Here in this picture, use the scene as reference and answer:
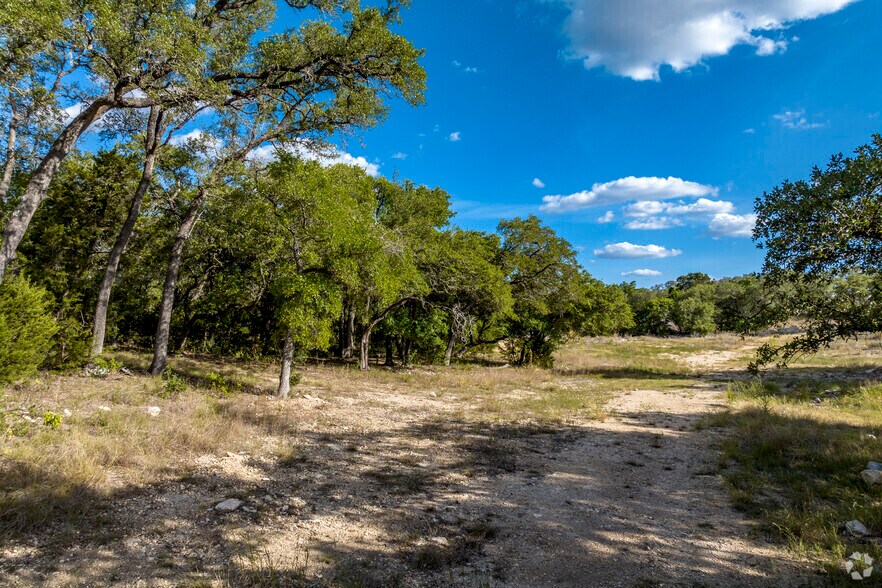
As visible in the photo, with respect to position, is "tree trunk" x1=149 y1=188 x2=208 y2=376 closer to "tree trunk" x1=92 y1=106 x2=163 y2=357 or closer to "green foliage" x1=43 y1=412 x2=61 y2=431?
"tree trunk" x1=92 y1=106 x2=163 y2=357

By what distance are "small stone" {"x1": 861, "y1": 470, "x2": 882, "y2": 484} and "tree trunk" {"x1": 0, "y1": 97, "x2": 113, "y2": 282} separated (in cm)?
1638

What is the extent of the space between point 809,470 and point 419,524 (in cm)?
762

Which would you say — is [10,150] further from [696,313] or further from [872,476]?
[696,313]

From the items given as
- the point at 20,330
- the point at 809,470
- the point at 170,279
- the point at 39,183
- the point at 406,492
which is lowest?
the point at 406,492

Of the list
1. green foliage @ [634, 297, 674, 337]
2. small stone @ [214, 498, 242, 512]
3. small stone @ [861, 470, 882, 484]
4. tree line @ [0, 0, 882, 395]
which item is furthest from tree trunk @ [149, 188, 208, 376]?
green foliage @ [634, 297, 674, 337]

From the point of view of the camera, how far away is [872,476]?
6781mm

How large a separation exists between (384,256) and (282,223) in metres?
3.13

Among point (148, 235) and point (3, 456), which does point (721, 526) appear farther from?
point (148, 235)

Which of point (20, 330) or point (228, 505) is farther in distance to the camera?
point (20, 330)

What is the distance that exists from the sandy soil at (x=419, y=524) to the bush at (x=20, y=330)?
4.87 meters

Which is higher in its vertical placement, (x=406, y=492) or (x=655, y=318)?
(x=655, y=318)

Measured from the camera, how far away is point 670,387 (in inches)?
840

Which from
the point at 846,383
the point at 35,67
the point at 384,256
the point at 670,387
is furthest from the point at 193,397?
the point at 846,383

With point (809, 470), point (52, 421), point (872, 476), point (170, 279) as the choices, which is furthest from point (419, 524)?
point (170, 279)
